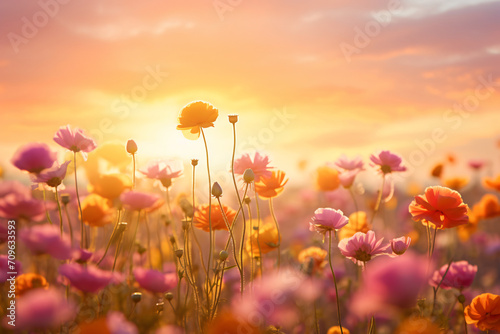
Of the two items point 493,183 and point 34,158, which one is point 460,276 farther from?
point 34,158

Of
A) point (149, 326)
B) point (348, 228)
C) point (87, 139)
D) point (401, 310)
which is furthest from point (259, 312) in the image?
point (348, 228)

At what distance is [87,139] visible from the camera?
1.74 metres

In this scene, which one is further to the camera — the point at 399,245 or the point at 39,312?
the point at 399,245

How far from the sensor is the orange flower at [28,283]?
52.5 inches

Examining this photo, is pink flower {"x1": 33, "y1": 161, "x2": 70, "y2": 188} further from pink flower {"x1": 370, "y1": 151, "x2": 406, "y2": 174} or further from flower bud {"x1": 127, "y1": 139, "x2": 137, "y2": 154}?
pink flower {"x1": 370, "y1": 151, "x2": 406, "y2": 174}

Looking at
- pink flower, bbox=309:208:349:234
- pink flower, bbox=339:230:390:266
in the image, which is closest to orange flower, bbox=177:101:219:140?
pink flower, bbox=309:208:349:234

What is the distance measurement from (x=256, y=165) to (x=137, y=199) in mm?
494

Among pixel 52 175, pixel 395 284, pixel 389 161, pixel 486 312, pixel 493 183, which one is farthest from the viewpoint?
pixel 493 183

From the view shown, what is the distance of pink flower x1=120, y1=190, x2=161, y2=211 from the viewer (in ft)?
4.99

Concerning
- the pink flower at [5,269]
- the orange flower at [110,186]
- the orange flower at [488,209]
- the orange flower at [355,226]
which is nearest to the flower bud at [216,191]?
the orange flower at [110,186]

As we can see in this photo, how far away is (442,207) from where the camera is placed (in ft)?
5.10

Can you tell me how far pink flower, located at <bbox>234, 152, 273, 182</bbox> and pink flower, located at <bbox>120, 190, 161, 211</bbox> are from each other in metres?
0.39

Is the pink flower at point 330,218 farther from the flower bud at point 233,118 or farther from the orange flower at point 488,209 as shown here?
the orange flower at point 488,209

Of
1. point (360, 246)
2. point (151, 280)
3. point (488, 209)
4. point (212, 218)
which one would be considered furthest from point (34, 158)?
point (488, 209)
